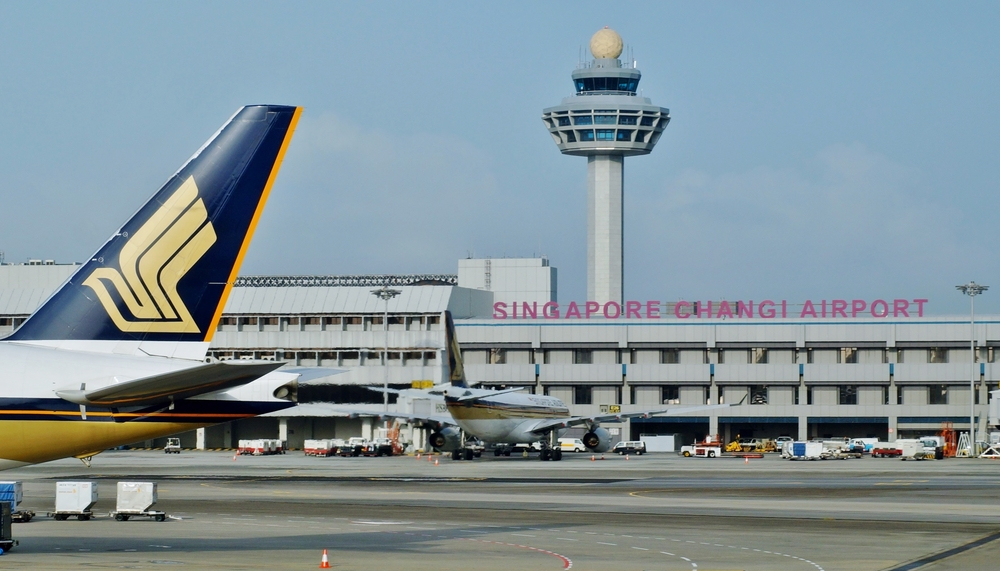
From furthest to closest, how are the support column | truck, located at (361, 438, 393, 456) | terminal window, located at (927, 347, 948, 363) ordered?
1. the support column
2. terminal window, located at (927, 347, 948, 363)
3. truck, located at (361, 438, 393, 456)

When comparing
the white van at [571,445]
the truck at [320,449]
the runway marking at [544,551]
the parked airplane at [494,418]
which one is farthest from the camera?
the white van at [571,445]

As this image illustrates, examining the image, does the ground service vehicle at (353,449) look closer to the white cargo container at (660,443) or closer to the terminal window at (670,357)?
the white cargo container at (660,443)

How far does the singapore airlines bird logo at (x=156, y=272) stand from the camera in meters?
25.1

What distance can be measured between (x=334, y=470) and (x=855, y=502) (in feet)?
129

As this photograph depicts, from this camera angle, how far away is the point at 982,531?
37406 mm

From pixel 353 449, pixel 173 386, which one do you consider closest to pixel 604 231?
pixel 353 449

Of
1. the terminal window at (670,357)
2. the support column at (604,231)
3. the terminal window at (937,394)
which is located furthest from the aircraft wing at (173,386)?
the support column at (604,231)

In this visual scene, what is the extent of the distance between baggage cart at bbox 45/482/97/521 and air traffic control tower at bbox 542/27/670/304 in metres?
148

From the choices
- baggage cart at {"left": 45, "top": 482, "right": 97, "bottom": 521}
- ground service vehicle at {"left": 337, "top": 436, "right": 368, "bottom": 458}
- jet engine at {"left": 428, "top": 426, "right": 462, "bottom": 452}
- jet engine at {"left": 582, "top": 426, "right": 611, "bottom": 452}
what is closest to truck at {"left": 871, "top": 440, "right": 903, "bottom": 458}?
jet engine at {"left": 582, "top": 426, "right": 611, "bottom": 452}

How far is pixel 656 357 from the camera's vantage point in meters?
142

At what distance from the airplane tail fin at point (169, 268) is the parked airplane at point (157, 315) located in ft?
0.07

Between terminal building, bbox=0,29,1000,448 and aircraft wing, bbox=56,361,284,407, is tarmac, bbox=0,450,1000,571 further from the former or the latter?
terminal building, bbox=0,29,1000,448

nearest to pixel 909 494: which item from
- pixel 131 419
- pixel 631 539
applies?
pixel 631 539

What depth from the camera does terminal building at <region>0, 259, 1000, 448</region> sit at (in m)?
136
